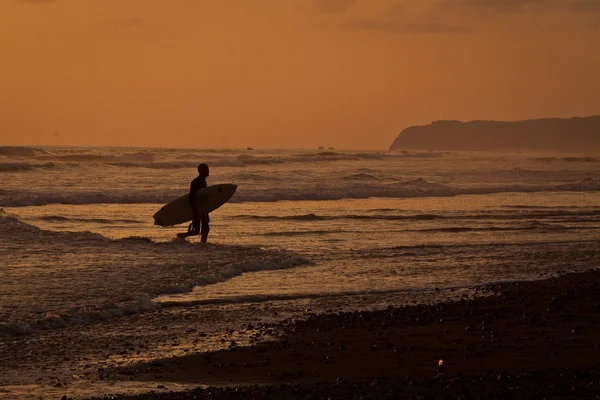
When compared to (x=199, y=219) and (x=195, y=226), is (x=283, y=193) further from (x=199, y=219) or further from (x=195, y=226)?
(x=195, y=226)

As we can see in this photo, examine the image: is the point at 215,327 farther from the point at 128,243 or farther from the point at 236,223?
the point at 236,223

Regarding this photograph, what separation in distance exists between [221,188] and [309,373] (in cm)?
1386

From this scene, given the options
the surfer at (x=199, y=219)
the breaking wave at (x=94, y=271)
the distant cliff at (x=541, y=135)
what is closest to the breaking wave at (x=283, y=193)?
the surfer at (x=199, y=219)

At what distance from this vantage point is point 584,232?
23438 millimetres

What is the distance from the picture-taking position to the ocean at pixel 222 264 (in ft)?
33.5

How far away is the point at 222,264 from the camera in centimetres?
1608

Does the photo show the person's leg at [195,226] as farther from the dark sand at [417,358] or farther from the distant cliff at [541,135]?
the distant cliff at [541,135]

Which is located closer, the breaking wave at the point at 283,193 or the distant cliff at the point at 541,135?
the breaking wave at the point at 283,193

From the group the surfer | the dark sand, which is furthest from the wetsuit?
the dark sand

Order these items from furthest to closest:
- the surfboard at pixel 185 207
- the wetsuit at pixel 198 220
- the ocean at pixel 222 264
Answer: the surfboard at pixel 185 207 < the wetsuit at pixel 198 220 < the ocean at pixel 222 264

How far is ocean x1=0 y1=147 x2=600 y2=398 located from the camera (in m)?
10.2

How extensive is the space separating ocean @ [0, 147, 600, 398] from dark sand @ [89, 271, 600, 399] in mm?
592

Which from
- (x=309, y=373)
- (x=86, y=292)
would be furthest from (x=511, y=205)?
(x=309, y=373)

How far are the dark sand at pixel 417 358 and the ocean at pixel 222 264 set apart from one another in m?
0.59
